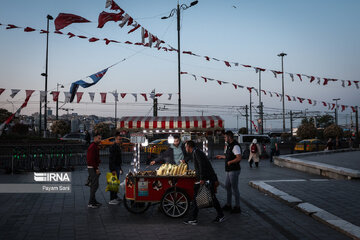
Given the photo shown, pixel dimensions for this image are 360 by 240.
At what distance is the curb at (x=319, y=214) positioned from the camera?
590 centimetres

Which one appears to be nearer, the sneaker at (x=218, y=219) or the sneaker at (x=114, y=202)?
the sneaker at (x=218, y=219)

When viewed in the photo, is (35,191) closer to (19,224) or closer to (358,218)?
(19,224)

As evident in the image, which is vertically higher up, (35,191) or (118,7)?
(118,7)

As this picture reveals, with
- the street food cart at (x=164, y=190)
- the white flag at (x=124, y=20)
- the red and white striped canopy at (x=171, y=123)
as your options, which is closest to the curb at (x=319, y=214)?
the street food cart at (x=164, y=190)

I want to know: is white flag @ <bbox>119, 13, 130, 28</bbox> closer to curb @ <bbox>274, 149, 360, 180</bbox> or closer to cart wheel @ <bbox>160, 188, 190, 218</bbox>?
cart wheel @ <bbox>160, 188, 190, 218</bbox>

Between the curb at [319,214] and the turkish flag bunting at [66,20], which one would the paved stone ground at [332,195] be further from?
the turkish flag bunting at [66,20]

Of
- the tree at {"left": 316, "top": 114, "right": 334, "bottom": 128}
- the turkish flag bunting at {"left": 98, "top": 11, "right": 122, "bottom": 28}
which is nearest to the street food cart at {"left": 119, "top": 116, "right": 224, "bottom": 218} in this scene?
the turkish flag bunting at {"left": 98, "top": 11, "right": 122, "bottom": 28}

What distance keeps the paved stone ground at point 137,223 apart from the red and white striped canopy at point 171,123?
4524mm

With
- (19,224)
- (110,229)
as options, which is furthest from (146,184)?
(19,224)

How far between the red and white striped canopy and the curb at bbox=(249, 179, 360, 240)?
4.12 m

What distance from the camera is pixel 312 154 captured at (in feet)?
79.3

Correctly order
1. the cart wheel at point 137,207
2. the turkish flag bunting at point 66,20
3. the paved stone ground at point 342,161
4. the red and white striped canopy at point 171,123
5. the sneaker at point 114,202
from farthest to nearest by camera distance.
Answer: the paved stone ground at point 342,161 < the red and white striped canopy at point 171,123 < the turkish flag bunting at point 66,20 < the sneaker at point 114,202 < the cart wheel at point 137,207

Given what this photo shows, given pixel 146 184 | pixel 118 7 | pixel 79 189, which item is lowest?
pixel 79 189

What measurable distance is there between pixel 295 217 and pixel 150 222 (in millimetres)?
3020
